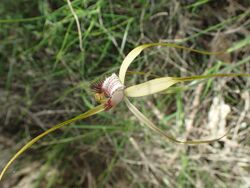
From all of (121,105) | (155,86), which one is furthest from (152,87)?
(121,105)

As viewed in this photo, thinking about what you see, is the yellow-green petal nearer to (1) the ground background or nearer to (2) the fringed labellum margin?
(2) the fringed labellum margin

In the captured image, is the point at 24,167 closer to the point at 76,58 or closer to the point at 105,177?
the point at 105,177

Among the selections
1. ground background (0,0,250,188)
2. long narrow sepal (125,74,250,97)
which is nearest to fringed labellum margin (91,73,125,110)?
long narrow sepal (125,74,250,97)

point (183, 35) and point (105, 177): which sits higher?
point (183, 35)

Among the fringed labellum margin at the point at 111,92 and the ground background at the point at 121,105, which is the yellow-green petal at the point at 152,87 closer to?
the fringed labellum margin at the point at 111,92

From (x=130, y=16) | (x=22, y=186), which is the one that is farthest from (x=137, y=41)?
(x=22, y=186)

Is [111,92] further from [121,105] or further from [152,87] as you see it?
[121,105]
